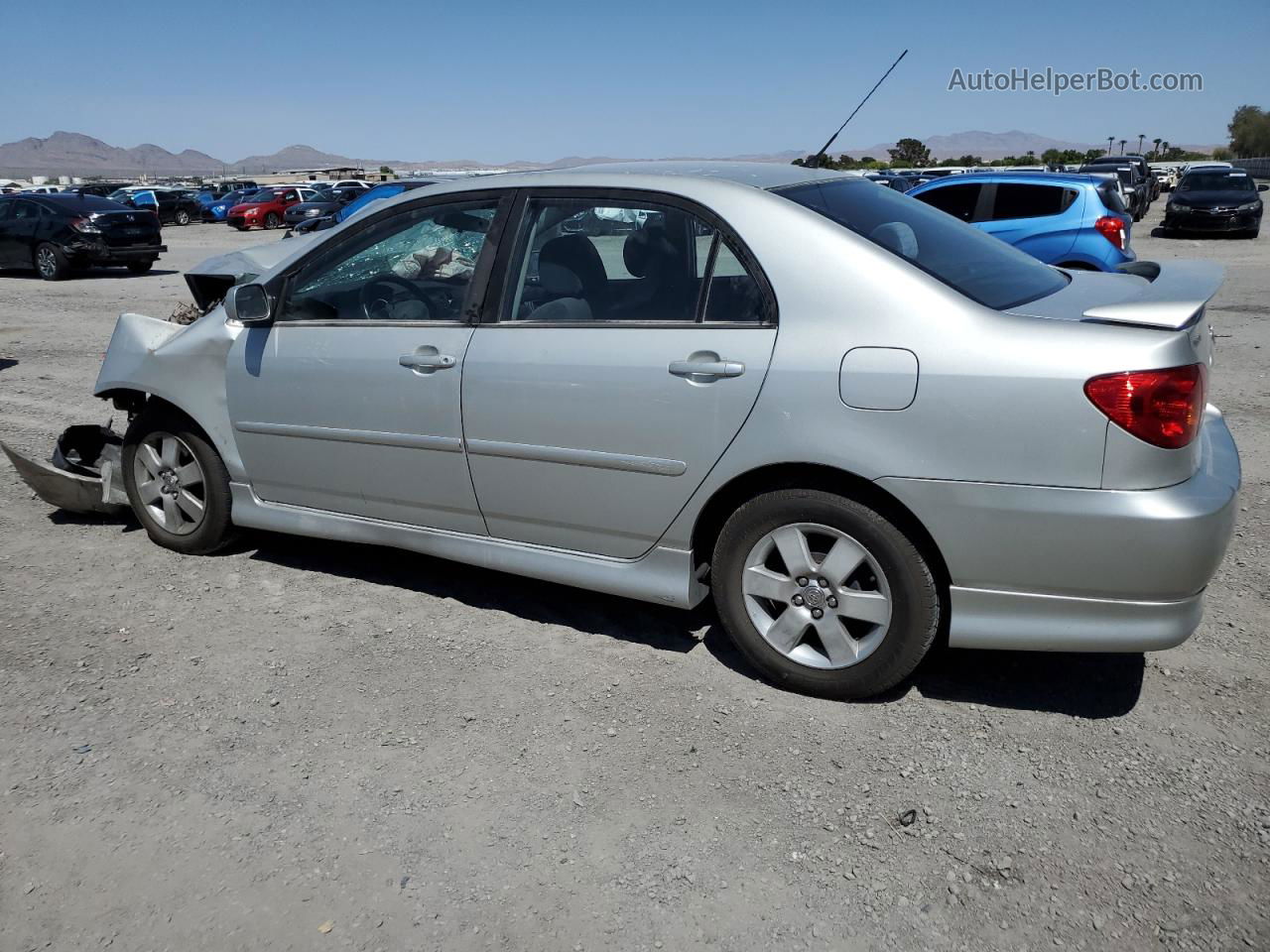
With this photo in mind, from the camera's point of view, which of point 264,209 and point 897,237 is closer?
point 897,237

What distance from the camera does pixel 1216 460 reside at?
3.17 metres

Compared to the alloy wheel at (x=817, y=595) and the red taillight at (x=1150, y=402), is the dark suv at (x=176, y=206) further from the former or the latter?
the red taillight at (x=1150, y=402)

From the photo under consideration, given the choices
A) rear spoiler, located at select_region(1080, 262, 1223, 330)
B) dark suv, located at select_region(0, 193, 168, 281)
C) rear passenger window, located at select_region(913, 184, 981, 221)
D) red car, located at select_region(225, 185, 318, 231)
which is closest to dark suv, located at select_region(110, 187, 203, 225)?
red car, located at select_region(225, 185, 318, 231)

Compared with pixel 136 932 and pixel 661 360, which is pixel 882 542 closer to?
pixel 661 360

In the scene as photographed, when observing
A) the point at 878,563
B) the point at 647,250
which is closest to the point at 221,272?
the point at 647,250

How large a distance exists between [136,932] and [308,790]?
62 centimetres

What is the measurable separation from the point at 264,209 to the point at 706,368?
3643cm

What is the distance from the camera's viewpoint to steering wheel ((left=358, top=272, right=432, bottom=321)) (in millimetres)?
4133

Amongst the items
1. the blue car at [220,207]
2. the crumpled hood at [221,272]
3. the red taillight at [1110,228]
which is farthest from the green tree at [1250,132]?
the crumpled hood at [221,272]

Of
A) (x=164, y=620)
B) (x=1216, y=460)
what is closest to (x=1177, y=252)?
(x=1216, y=460)

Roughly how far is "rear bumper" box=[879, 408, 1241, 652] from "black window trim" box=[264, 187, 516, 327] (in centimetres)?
167

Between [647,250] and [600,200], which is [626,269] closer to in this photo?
[647,250]

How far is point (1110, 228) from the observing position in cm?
1125

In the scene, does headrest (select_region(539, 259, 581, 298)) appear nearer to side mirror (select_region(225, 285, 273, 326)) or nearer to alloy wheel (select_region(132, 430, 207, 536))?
side mirror (select_region(225, 285, 273, 326))
